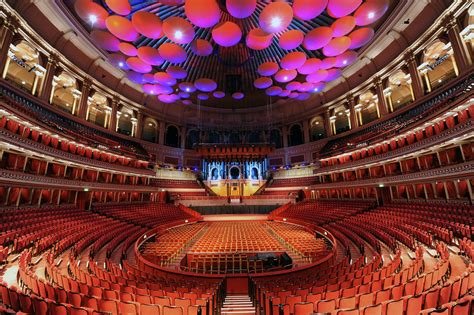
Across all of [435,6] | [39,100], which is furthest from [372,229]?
[39,100]

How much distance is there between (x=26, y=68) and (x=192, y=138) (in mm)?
14005

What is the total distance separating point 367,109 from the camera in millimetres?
18312

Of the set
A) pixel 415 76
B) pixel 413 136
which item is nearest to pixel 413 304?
pixel 413 136

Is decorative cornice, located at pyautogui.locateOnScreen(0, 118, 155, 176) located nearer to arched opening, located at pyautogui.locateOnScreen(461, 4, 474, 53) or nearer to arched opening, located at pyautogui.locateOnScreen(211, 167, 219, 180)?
arched opening, located at pyautogui.locateOnScreen(211, 167, 219, 180)

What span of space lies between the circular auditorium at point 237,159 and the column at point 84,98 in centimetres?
12

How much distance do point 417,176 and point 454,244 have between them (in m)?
5.95

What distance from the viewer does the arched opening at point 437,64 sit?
1237 centimetres

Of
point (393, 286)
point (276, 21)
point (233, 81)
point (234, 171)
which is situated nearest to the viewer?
point (393, 286)

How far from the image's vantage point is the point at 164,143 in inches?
868

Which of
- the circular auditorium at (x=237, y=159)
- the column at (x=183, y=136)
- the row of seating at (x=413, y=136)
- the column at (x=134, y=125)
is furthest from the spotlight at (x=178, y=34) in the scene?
the column at (x=183, y=136)

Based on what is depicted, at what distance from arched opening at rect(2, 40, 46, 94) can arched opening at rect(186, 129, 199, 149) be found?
12951 millimetres

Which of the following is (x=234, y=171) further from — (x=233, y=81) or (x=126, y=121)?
(x=126, y=121)

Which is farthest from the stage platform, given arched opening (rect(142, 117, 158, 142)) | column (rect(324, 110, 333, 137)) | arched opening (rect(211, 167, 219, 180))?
arched opening (rect(142, 117, 158, 142))

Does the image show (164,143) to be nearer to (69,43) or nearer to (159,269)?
(69,43)
